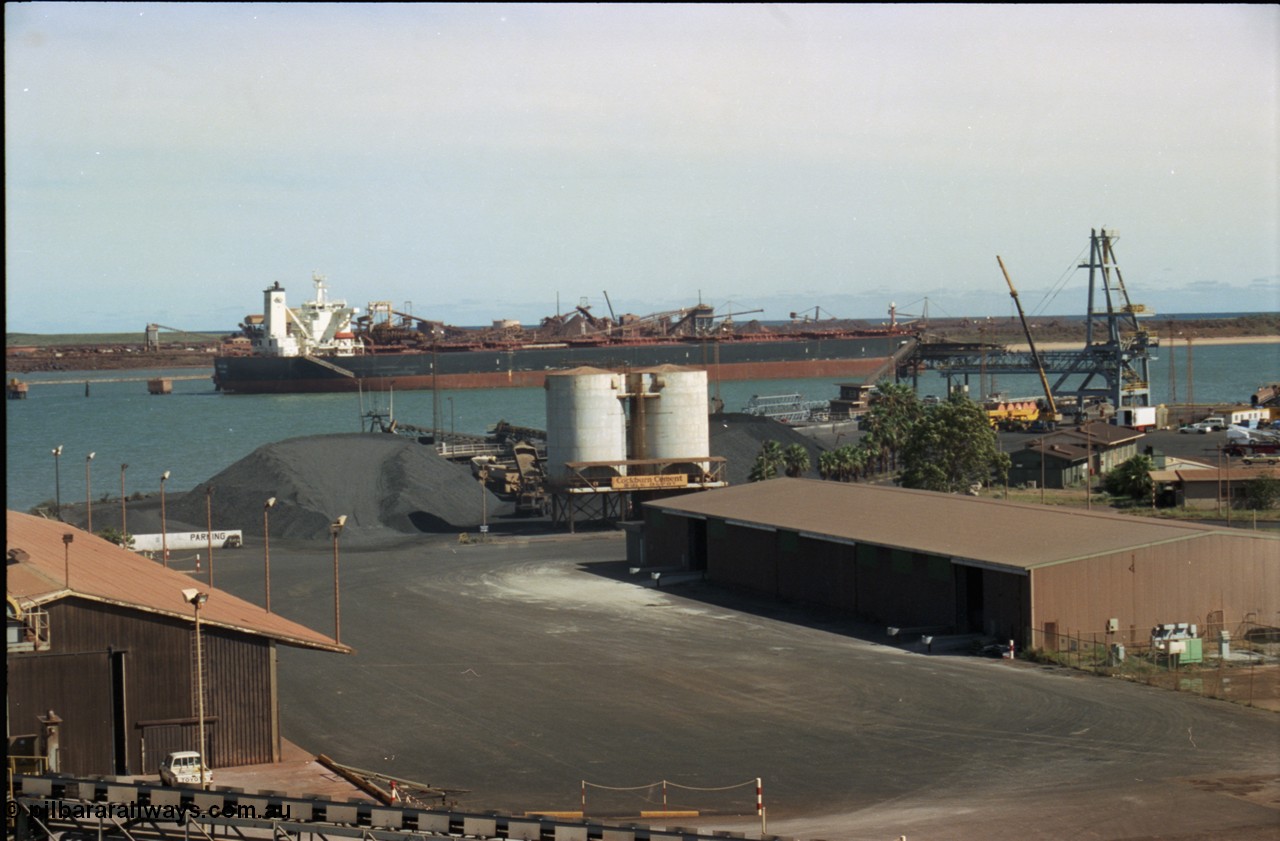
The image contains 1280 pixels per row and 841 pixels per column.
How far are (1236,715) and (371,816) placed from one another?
694 inches

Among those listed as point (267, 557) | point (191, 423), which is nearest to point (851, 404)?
point (191, 423)

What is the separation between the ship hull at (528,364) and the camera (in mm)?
156875

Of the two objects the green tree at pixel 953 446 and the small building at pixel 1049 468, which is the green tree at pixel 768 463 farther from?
the small building at pixel 1049 468

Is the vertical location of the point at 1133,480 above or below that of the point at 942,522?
below

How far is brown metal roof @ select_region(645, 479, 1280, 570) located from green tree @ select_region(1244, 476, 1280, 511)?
60.6 ft

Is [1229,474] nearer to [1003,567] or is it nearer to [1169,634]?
[1169,634]

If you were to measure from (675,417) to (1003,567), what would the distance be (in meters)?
29.8

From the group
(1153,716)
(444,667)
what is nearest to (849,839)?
(1153,716)

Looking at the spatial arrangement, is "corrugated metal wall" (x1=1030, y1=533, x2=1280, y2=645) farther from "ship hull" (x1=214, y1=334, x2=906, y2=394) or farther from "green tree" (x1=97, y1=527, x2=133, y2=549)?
"ship hull" (x1=214, y1=334, x2=906, y2=394)

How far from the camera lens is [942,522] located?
3788 cm

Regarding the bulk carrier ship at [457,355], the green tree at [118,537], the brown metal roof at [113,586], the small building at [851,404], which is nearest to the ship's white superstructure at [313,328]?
the bulk carrier ship at [457,355]

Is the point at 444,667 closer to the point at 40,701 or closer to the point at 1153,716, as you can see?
the point at 40,701

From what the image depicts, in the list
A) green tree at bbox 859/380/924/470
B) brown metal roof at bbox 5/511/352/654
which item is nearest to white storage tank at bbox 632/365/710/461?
green tree at bbox 859/380/924/470

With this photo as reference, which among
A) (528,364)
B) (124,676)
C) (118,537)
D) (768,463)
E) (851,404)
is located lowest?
(118,537)
